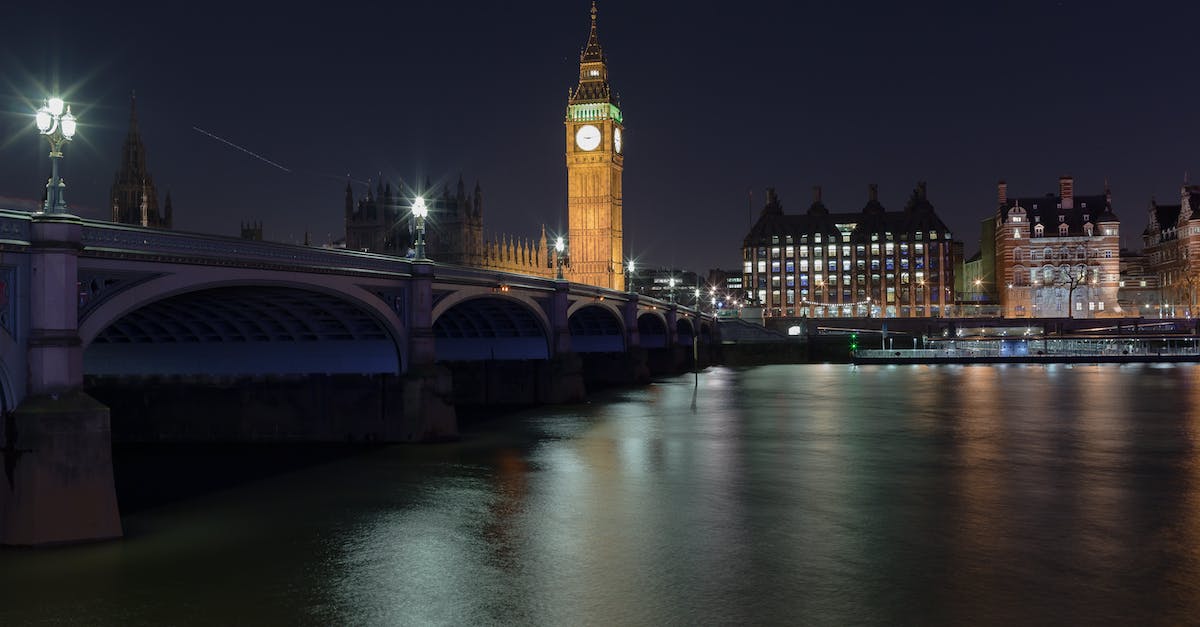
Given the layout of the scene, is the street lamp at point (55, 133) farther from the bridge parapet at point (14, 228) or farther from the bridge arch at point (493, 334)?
the bridge arch at point (493, 334)

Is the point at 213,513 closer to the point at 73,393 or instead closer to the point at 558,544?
the point at 73,393

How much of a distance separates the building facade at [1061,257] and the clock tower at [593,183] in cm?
7140

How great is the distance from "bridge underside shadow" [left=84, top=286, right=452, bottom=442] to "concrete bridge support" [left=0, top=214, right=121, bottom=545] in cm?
1702

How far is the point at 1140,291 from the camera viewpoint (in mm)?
178375

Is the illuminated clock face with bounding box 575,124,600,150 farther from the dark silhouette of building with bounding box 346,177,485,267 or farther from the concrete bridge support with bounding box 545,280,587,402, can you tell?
the concrete bridge support with bounding box 545,280,587,402

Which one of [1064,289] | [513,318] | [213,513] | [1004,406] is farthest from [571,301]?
[1064,289]

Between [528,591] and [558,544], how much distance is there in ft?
12.6

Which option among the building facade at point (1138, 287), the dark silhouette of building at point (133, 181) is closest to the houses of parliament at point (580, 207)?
the dark silhouette of building at point (133, 181)

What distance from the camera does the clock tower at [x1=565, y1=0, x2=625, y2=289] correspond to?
155 m

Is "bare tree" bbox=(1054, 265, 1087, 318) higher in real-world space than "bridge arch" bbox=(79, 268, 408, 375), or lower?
higher

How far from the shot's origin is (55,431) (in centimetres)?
2061

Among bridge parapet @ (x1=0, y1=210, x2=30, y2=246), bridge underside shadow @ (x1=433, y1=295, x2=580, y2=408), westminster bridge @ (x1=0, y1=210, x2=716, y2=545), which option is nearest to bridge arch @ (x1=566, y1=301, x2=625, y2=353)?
westminster bridge @ (x1=0, y1=210, x2=716, y2=545)

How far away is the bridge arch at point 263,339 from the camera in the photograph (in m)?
36.0

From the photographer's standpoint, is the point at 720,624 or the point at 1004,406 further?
the point at 1004,406
